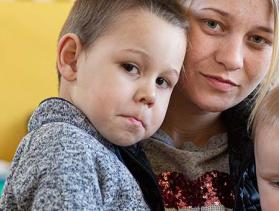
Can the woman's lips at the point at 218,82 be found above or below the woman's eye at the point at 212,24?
below

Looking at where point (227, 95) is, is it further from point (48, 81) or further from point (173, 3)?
point (48, 81)

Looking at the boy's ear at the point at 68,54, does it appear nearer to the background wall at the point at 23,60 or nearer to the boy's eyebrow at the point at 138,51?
the boy's eyebrow at the point at 138,51

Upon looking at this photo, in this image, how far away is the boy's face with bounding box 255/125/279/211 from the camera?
35.0 inches

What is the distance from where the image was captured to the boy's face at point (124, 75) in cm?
79

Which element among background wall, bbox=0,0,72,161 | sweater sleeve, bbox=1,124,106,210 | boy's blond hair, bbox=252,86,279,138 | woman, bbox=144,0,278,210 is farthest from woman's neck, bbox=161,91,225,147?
background wall, bbox=0,0,72,161

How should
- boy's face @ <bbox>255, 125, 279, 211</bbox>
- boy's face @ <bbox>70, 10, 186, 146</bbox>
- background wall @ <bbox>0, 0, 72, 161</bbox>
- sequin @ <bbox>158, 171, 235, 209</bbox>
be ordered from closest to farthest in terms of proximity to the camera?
boy's face @ <bbox>70, 10, 186, 146</bbox>, boy's face @ <bbox>255, 125, 279, 211</bbox>, sequin @ <bbox>158, 171, 235, 209</bbox>, background wall @ <bbox>0, 0, 72, 161</bbox>

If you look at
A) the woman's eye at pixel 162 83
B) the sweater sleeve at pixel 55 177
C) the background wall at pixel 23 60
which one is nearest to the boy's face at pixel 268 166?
the woman's eye at pixel 162 83

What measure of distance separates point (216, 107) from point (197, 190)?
160 millimetres

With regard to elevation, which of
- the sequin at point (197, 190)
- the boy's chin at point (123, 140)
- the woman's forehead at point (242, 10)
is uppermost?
the woman's forehead at point (242, 10)

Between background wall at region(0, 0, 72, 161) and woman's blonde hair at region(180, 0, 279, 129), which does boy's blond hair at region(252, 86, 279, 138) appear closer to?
woman's blonde hair at region(180, 0, 279, 129)

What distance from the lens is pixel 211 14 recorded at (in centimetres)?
96

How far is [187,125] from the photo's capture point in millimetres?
1104

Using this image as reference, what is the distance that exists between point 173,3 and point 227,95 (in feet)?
0.71

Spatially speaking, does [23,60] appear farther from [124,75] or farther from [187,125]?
[124,75]
